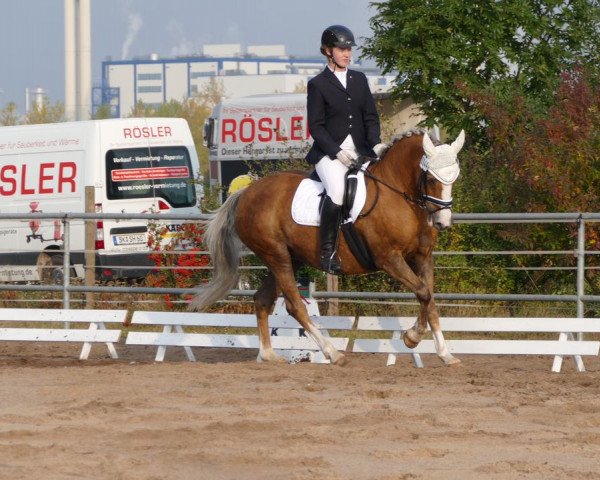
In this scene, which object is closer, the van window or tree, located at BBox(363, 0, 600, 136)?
tree, located at BBox(363, 0, 600, 136)

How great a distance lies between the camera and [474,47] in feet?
67.5

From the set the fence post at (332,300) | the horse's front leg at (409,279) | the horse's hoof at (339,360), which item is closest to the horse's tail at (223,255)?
the horse's hoof at (339,360)

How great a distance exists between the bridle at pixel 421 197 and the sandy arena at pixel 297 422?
54.9 inches

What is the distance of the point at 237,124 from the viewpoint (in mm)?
26969

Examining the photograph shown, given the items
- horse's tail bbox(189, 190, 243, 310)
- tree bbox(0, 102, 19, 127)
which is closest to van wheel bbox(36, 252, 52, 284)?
horse's tail bbox(189, 190, 243, 310)

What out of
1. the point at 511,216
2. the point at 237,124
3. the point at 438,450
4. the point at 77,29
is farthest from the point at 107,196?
the point at 77,29

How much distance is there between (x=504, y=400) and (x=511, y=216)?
13.7ft

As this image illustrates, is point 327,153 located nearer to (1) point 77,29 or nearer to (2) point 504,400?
(2) point 504,400

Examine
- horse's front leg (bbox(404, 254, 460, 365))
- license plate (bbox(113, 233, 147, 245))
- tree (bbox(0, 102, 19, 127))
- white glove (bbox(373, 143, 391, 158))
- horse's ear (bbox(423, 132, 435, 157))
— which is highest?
horse's ear (bbox(423, 132, 435, 157))

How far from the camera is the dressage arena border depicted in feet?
37.7

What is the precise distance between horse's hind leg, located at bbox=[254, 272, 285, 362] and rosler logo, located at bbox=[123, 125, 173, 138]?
1065 cm

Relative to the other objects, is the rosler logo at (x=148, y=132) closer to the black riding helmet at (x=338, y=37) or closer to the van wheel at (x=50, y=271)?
the van wheel at (x=50, y=271)

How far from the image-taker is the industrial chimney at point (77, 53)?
87312mm

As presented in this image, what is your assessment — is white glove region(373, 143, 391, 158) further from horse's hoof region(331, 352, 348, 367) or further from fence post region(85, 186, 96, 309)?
fence post region(85, 186, 96, 309)
